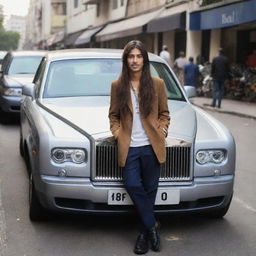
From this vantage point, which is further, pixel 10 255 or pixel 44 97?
pixel 44 97

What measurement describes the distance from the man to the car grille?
155mm

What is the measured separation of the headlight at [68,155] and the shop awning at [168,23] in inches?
788

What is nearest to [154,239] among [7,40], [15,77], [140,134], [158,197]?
[158,197]

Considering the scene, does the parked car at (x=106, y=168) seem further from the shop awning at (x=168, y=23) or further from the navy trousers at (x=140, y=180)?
the shop awning at (x=168, y=23)

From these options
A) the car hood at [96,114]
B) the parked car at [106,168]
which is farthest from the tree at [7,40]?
the parked car at [106,168]

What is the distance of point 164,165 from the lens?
4.49m

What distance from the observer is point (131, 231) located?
4809mm

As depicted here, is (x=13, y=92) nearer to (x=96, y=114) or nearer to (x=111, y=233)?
(x=96, y=114)

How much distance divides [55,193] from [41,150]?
38 centimetres

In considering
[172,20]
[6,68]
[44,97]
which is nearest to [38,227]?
[44,97]

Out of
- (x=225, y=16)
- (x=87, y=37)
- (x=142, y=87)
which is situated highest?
(x=87, y=37)

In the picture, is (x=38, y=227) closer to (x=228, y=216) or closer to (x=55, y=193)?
(x=55, y=193)

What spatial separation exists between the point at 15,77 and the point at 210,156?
831 cm

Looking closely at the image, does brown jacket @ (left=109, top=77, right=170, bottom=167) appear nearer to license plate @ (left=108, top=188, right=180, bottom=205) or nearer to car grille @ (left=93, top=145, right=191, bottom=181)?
car grille @ (left=93, top=145, right=191, bottom=181)
